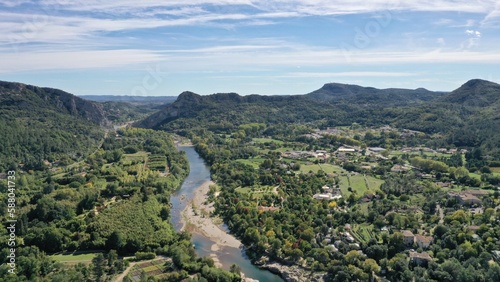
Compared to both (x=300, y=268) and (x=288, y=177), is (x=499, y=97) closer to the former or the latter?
(x=288, y=177)

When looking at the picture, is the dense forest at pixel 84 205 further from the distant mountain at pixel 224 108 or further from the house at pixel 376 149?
the distant mountain at pixel 224 108

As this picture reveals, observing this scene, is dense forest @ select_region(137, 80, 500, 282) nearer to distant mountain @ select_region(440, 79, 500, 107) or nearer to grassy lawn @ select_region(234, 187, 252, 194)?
grassy lawn @ select_region(234, 187, 252, 194)

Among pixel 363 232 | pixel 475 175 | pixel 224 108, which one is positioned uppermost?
pixel 224 108

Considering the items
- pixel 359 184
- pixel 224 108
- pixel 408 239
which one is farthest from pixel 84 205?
pixel 224 108

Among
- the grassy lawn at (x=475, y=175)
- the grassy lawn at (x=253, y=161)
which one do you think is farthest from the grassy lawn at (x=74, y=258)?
the grassy lawn at (x=475, y=175)

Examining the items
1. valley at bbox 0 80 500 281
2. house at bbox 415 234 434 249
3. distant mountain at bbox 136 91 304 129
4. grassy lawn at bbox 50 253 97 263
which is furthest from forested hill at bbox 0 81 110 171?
house at bbox 415 234 434 249

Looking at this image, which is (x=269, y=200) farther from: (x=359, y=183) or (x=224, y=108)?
(x=224, y=108)
